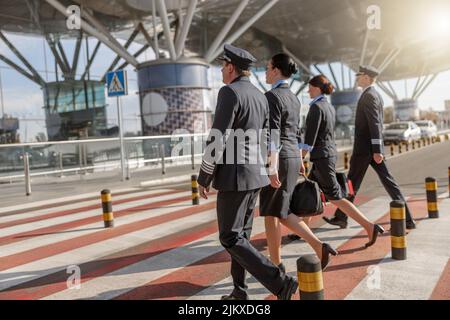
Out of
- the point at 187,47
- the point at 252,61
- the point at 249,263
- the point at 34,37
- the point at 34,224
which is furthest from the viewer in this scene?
the point at 187,47

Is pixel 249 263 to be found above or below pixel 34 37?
below

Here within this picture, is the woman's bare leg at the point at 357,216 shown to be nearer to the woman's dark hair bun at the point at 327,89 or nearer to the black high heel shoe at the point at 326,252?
the black high heel shoe at the point at 326,252

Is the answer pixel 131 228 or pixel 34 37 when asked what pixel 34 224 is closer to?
pixel 131 228

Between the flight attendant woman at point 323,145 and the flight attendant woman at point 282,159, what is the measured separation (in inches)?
31.1

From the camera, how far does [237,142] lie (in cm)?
310

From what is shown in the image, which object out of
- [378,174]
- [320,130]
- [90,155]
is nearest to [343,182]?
[378,174]

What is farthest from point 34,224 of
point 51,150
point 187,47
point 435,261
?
point 187,47

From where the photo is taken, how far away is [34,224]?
6883mm

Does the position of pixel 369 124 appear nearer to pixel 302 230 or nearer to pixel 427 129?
pixel 302 230

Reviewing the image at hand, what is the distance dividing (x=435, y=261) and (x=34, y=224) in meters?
5.79

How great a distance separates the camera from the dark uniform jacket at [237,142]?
2.99 meters

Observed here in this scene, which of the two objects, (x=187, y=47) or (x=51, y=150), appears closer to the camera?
(x=51, y=150)

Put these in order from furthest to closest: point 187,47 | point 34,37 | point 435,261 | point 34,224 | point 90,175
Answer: point 187,47 < point 34,37 < point 90,175 < point 34,224 < point 435,261

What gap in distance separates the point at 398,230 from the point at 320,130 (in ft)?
4.48
